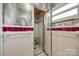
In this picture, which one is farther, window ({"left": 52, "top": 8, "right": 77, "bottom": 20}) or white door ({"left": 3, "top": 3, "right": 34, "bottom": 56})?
white door ({"left": 3, "top": 3, "right": 34, "bottom": 56})

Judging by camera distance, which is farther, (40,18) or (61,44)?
(40,18)

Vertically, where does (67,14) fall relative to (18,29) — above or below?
above

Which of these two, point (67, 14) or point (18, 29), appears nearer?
point (67, 14)

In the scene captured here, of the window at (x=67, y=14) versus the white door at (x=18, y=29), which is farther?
the white door at (x=18, y=29)

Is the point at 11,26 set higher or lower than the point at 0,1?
lower

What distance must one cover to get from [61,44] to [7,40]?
1.01m

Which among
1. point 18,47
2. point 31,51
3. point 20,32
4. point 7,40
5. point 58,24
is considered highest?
point 58,24

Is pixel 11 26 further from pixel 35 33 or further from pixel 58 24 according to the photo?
pixel 58 24

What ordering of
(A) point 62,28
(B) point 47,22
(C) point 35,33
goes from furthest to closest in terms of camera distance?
(B) point 47,22
(C) point 35,33
(A) point 62,28

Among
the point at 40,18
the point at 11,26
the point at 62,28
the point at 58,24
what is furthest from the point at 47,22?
the point at 11,26

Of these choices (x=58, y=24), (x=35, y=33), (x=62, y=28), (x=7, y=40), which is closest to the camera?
(x=7, y=40)

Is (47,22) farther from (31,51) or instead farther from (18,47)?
(18,47)

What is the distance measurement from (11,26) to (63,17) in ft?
3.16

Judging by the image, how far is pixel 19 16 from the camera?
189 centimetres
